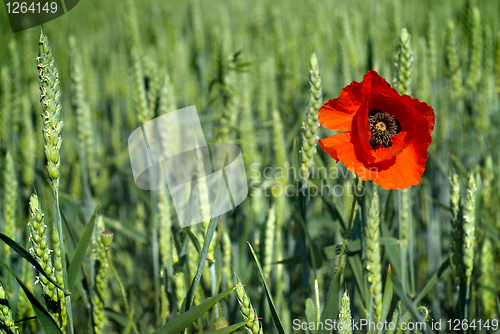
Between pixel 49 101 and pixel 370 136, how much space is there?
1.38ft

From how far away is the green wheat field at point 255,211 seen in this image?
0.57 m

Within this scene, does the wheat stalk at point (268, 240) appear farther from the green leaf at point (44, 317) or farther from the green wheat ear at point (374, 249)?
the green leaf at point (44, 317)

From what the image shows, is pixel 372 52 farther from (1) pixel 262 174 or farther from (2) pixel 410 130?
(1) pixel 262 174

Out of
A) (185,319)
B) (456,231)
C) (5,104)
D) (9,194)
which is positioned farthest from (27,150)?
(456,231)

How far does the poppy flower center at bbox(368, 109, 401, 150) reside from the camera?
633 mm

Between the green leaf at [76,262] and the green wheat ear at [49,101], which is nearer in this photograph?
the green wheat ear at [49,101]

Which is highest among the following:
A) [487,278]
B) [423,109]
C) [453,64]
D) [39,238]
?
[453,64]

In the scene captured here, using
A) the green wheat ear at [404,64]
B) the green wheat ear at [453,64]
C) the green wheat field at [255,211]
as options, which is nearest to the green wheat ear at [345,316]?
the green wheat field at [255,211]

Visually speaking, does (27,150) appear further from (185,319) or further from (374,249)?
(374,249)

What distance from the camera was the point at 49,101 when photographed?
17.3 inches

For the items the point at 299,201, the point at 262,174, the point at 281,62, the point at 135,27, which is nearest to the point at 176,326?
the point at 299,201

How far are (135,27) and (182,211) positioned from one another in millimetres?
669

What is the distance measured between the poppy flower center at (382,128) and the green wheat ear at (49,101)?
1.49ft

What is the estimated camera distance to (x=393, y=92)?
1.81 ft
